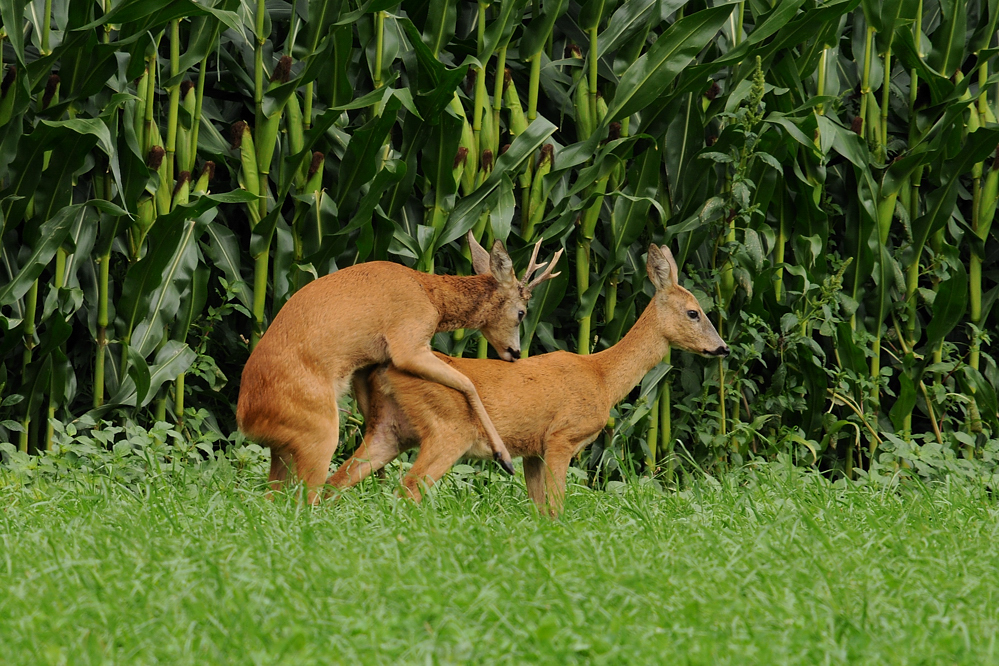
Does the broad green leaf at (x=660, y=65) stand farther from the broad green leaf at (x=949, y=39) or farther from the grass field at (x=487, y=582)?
the grass field at (x=487, y=582)

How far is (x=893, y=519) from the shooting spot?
417cm

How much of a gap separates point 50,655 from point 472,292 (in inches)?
103

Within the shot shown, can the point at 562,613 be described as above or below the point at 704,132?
below

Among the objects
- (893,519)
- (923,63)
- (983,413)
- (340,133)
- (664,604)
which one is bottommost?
(983,413)

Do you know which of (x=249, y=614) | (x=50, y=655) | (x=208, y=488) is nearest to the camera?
(x=50, y=655)

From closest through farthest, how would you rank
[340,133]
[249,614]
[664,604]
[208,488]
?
[249,614]
[664,604]
[208,488]
[340,133]

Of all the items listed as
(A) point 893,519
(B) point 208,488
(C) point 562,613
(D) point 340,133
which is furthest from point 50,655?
(D) point 340,133

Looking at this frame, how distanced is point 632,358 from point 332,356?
1.54 m

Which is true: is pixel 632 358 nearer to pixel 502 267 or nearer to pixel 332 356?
pixel 502 267

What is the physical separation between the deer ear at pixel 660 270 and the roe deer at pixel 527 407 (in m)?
0.02

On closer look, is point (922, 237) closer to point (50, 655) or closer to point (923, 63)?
point (923, 63)

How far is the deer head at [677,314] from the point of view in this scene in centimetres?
526

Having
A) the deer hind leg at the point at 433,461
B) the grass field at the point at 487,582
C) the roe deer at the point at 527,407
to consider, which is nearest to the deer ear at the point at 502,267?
the roe deer at the point at 527,407

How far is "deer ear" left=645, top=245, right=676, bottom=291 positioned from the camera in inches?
209
